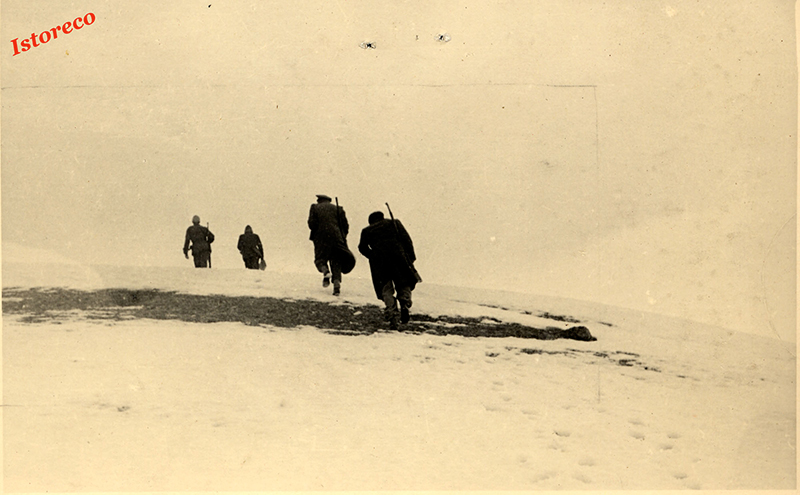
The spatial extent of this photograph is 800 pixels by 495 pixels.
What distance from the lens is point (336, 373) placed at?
4.93 metres

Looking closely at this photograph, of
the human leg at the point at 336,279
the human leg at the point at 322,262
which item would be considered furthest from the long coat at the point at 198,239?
the human leg at the point at 336,279

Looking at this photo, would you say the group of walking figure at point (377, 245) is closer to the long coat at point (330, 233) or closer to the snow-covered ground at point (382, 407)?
the long coat at point (330, 233)

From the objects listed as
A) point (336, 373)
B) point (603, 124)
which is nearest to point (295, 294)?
point (336, 373)

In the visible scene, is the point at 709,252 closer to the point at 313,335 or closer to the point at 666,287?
the point at 666,287

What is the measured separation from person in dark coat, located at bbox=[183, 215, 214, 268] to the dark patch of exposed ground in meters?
0.40

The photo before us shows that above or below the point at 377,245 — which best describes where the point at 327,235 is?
above

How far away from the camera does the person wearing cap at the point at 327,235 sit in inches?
240

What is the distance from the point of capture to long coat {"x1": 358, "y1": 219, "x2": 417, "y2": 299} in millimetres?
5789

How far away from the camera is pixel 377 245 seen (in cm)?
588

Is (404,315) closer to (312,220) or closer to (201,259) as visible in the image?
(312,220)

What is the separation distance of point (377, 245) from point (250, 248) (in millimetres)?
1355

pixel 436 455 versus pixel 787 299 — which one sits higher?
pixel 787 299

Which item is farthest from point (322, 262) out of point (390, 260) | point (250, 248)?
point (390, 260)

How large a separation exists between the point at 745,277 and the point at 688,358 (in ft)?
2.79
